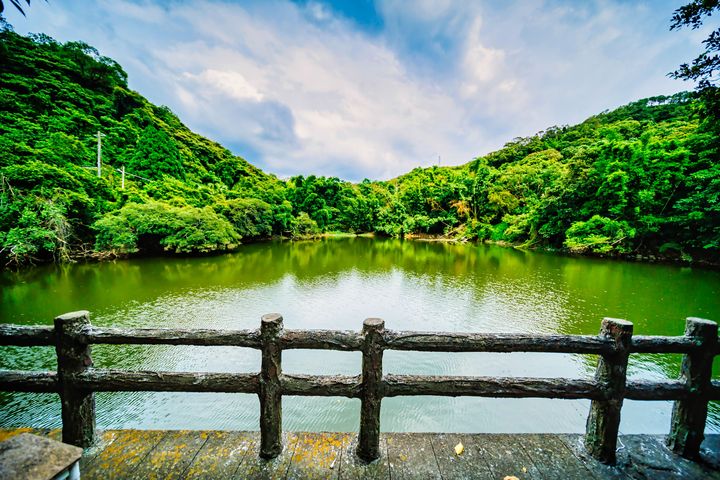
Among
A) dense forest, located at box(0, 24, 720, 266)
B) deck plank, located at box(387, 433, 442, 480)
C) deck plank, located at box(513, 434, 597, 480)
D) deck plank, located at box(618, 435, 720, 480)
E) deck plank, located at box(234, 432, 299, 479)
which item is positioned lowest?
deck plank, located at box(234, 432, 299, 479)

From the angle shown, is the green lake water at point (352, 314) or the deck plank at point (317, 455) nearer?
the deck plank at point (317, 455)

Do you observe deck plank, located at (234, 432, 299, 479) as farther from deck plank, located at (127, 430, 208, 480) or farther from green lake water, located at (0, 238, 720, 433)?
green lake water, located at (0, 238, 720, 433)

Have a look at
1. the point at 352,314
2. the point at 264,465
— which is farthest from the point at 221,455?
the point at 352,314

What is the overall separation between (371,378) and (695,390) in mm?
2076

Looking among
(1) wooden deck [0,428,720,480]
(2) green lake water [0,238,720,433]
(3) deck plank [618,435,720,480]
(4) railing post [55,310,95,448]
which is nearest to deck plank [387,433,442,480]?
(1) wooden deck [0,428,720,480]

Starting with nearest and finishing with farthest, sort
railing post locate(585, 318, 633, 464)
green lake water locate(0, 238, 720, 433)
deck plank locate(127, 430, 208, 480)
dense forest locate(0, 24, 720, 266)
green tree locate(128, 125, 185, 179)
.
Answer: deck plank locate(127, 430, 208, 480)
railing post locate(585, 318, 633, 464)
green lake water locate(0, 238, 720, 433)
dense forest locate(0, 24, 720, 266)
green tree locate(128, 125, 185, 179)

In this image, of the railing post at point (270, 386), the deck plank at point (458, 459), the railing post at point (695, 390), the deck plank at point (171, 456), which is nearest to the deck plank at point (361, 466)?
the deck plank at point (458, 459)

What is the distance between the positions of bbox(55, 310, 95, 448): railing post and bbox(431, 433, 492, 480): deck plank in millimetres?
2269

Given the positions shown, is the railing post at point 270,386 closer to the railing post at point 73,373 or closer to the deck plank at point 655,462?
the railing post at point 73,373

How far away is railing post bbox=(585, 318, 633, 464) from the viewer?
178 centimetres

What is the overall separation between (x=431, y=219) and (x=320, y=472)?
38.5m

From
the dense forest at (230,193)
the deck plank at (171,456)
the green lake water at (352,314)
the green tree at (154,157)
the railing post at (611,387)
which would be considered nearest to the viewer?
the deck plank at (171,456)

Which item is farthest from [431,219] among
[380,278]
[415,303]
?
[415,303]

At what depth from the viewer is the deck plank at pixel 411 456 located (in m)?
1.71
